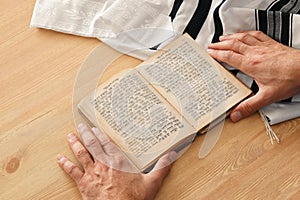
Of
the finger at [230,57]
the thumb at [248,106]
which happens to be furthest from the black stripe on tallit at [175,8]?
the thumb at [248,106]

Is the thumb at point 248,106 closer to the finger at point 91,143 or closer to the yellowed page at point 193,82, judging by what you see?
the yellowed page at point 193,82

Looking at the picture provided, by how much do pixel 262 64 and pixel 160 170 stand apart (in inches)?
11.5

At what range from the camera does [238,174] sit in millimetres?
1002

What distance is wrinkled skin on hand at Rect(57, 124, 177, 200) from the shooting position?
958mm

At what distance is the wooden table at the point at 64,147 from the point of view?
0.99 m

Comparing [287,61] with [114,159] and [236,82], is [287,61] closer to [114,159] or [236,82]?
[236,82]

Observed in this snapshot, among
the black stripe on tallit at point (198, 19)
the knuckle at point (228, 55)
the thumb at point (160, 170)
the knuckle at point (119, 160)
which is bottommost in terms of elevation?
the thumb at point (160, 170)

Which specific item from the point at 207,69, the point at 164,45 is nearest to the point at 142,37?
the point at 164,45

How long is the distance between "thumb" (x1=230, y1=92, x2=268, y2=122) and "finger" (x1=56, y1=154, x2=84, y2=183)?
1.02 ft

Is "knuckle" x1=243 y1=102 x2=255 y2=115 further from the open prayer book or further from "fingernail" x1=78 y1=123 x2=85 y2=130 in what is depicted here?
"fingernail" x1=78 y1=123 x2=85 y2=130

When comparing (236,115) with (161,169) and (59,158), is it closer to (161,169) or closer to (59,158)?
(161,169)

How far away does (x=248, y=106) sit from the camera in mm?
1049

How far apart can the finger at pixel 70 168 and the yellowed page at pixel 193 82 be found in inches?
8.7

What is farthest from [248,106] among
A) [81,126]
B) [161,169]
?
[81,126]
